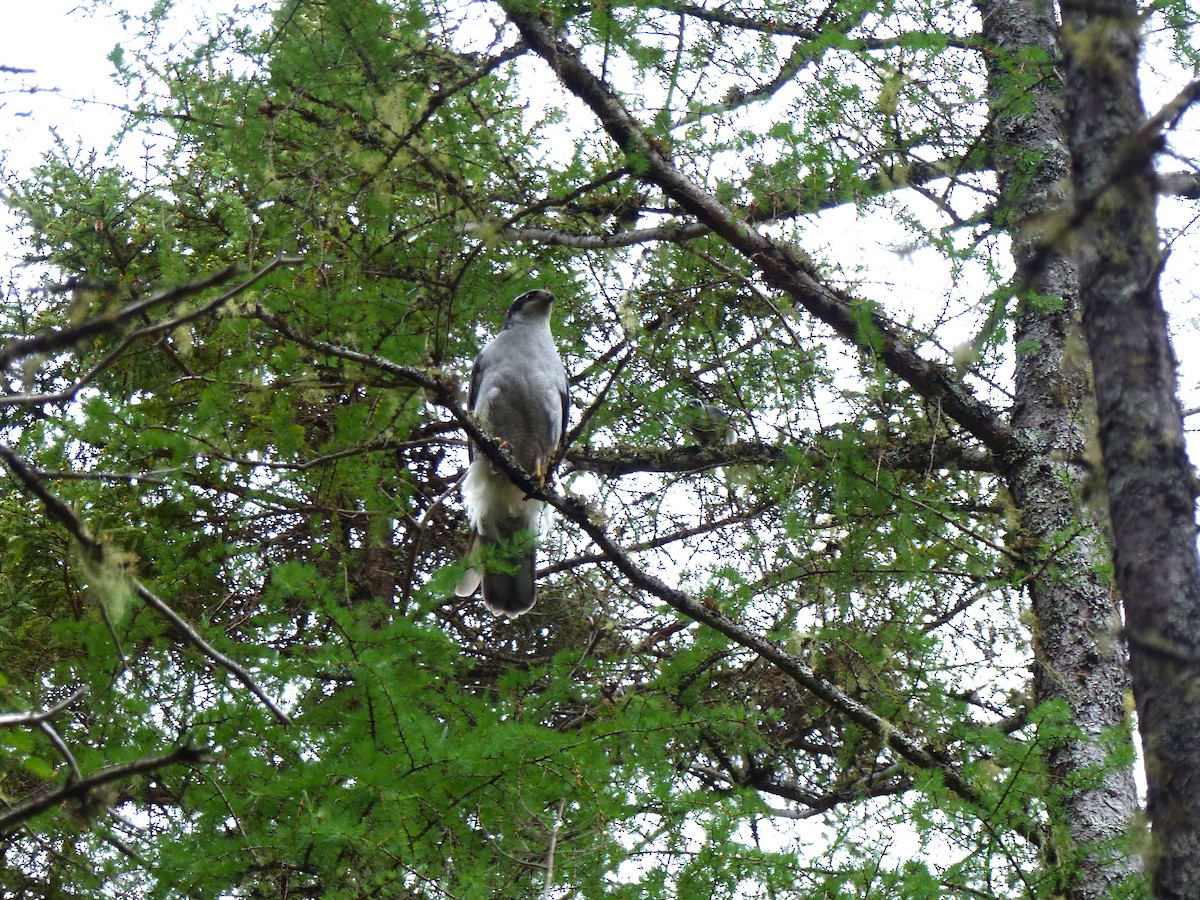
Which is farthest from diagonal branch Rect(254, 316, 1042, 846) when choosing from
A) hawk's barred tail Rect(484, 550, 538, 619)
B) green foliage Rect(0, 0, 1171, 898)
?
hawk's barred tail Rect(484, 550, 538, 619)

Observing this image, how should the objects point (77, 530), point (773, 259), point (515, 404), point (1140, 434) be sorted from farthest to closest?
1. point (515, 404)
2. point (773, 259)
3. point (1140, 434)
4. point (77, 530)

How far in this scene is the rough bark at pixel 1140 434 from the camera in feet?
5.90

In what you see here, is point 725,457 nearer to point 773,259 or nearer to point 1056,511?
point 773,259

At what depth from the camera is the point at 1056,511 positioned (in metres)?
5.01

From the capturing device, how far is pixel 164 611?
1833 millimetres

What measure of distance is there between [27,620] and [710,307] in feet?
11.4

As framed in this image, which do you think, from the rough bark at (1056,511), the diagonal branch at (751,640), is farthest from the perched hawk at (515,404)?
the rough bark at (1056,511)

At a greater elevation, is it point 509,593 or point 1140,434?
point 509,593

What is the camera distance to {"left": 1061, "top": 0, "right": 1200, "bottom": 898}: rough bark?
1797 mm

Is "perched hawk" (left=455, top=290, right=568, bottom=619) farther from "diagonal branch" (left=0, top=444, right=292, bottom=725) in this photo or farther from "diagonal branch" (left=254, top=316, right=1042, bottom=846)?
"diagonal branch" (left=0, top=444, right=292, bottom=725)

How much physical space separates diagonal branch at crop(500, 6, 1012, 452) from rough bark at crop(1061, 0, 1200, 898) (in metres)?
3.01

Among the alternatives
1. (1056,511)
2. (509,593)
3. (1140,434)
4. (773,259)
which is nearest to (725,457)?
(773,259)

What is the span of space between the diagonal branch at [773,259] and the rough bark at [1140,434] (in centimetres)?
301

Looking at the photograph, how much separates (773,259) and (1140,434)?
353cm
